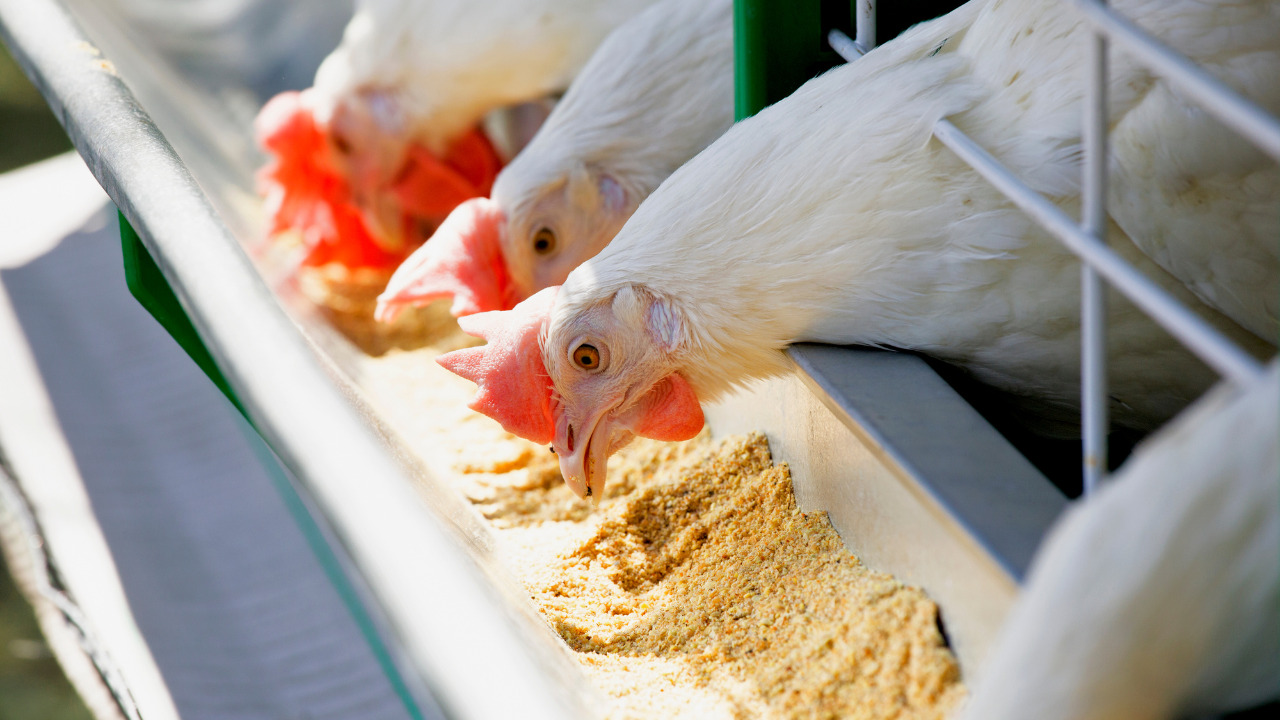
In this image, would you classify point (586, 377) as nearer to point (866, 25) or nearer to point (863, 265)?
point (863, 265)

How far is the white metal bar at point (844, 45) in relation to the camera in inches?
61.9

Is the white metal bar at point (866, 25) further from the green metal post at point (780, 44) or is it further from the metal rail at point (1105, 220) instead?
the metal rail at point (1105, 220)

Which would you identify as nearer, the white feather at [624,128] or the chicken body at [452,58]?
the white feather at [624,128]

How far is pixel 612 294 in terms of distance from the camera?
1.50 m

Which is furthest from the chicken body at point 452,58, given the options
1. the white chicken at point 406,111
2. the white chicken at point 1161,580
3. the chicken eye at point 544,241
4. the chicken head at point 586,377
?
the white chicken at point 1161,580

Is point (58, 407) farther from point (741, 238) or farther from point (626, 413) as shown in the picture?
point (741, 238)

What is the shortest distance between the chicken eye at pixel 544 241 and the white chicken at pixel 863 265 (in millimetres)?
723

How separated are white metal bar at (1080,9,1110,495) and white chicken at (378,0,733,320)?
4.58 feet

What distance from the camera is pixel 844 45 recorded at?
162 cm

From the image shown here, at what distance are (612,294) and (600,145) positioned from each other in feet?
2.72

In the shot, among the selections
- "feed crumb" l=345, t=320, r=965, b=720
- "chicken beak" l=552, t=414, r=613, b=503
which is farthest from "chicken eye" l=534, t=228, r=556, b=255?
"chicken beak" l=552, t=414, r=613, b=503

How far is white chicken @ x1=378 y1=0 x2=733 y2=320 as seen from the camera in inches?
86.7

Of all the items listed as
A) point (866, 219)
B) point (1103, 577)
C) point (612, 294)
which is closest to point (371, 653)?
point (612, 294)

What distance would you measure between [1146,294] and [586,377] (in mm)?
918
